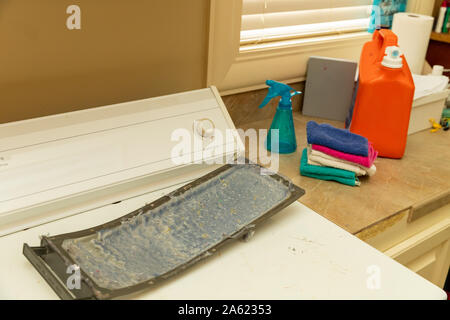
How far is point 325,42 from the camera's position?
1805 mm

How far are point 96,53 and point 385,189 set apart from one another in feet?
2.86

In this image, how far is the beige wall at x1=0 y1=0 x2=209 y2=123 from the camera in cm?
114

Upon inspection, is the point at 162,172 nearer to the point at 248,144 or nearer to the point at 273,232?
the point at 273,232

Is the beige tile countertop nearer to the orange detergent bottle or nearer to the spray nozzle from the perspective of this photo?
the orange detergent bottle

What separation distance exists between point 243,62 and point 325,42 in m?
0.40

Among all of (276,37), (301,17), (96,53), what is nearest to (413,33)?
(301,17)

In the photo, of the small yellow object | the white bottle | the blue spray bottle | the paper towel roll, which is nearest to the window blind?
the paper towel roll

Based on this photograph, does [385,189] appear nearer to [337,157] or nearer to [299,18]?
[337,157]

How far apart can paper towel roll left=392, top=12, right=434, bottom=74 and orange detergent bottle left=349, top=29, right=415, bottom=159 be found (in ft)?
1.19

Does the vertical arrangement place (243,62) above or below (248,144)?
above

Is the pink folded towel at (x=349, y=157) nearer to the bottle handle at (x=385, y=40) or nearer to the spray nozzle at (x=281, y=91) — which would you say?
the spray nozzle at (x=281, y=91)

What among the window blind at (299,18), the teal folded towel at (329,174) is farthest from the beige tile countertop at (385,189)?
the window blind at (299,18)

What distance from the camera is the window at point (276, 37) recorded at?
4.95ft
